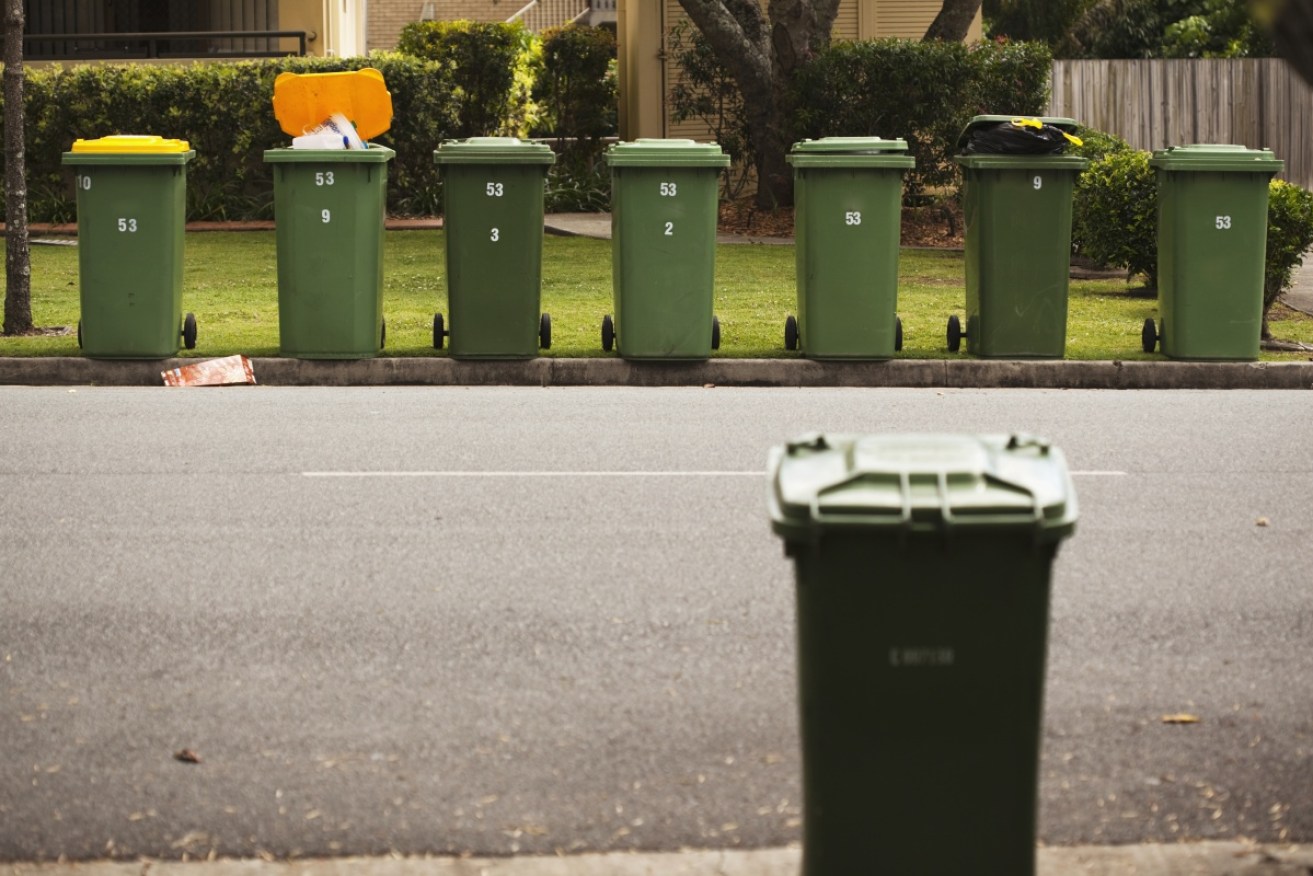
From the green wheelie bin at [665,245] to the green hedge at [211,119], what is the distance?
10889 millimetres

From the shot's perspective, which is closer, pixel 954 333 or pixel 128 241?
pixel 128 241

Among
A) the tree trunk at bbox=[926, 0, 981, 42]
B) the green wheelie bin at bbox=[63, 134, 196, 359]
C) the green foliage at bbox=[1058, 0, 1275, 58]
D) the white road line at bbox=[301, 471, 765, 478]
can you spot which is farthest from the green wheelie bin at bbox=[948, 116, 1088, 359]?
the green foliage at bbox=[1058, 0, 1275, 58]

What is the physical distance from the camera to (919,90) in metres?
19.9

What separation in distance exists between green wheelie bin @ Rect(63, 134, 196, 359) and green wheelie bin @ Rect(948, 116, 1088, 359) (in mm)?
4700

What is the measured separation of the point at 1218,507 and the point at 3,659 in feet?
15.5

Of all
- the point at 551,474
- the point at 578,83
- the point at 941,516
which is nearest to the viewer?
the point at 941,516

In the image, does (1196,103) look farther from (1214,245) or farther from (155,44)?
(1214,245)

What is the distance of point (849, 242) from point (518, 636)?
236 inches

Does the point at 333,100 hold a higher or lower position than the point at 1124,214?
higher

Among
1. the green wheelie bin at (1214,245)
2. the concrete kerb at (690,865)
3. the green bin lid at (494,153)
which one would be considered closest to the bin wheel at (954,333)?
the green wheelie bin at (1214,245)

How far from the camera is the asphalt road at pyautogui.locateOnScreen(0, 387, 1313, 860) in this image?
4.58 meters

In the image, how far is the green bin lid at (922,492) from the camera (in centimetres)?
329

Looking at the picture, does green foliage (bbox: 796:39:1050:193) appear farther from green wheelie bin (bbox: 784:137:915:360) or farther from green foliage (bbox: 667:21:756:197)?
green wheelie bin (bbox: 784:137:915:360)

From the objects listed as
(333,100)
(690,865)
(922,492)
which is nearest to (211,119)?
(333,100)
